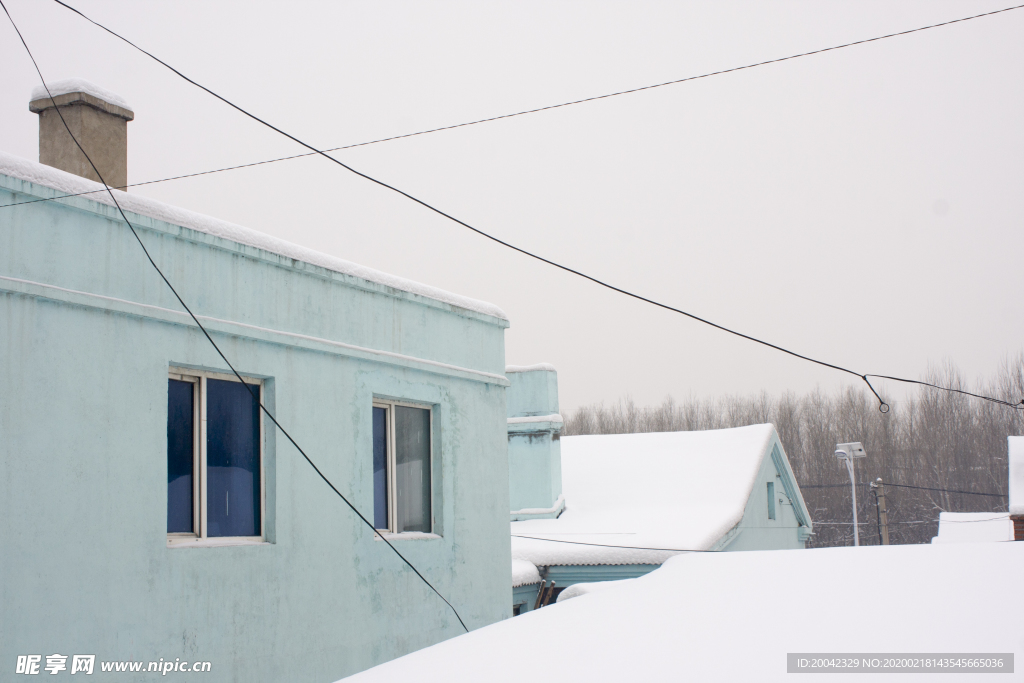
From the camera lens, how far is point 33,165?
5.65 m

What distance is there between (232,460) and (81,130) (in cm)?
292

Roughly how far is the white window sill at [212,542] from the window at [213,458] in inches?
1.2

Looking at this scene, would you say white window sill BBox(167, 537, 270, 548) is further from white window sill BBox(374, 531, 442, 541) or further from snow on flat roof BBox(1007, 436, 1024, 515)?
snow on flat roof BBox(1007, 436, 1024, 515)

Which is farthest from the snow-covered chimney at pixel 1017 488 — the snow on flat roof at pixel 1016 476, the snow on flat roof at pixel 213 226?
the snow on flat roof at pixel 213 226

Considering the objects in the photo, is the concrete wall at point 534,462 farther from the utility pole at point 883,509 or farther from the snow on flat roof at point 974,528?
the utility pole at point 883,509

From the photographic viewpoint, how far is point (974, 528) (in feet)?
86.0

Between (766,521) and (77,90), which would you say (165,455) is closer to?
(77,90)

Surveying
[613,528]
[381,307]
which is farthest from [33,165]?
[613,528]

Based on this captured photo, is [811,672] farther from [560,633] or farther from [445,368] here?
[445,368]

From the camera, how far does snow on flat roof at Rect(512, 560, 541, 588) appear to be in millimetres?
13656

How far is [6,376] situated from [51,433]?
0.43m

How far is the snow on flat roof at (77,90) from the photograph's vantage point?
23.5 ft

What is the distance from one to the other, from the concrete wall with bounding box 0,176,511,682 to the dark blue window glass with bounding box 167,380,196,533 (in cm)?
24

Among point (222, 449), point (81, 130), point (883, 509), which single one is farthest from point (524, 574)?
point (883, 509)
